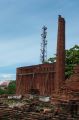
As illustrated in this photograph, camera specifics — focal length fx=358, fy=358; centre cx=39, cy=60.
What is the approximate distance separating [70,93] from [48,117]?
6.84 m

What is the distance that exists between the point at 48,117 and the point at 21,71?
24.2m

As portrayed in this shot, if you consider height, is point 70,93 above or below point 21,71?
below

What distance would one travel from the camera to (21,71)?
35.5m

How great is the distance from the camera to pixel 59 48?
28.4 metres

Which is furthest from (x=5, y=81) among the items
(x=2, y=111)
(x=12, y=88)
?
(x=2, y=111)

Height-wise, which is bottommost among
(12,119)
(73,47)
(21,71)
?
(12,119)

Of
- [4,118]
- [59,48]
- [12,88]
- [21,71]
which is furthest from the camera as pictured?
[12,88]

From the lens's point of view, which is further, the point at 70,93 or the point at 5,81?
the point at 5,81

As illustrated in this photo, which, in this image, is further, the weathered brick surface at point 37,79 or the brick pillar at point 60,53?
the weathered brick surface at point 37,79

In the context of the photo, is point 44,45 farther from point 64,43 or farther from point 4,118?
point 4,118

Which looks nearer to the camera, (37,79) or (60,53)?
(60,53)

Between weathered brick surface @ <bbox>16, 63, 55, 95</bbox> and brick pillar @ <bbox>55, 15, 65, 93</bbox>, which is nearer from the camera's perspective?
brick pillar @ <bbox>55, 15, 65, 93</bbox>

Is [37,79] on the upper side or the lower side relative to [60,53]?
lower

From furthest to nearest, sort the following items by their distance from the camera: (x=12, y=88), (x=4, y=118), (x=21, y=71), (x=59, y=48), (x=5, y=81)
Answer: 1. (x=5, y=81)
2. (x=12, y=88)
3. (x=21, y=71)
4. (x=59, y=48)
5. (x=4, y=118)
